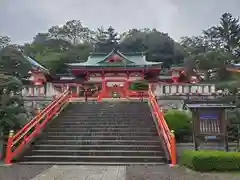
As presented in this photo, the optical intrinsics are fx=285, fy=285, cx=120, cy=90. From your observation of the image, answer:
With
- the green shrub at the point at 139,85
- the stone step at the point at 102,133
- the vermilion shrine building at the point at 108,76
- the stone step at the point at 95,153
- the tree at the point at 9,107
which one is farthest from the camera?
the vermilion shrine building at the point at 108,76

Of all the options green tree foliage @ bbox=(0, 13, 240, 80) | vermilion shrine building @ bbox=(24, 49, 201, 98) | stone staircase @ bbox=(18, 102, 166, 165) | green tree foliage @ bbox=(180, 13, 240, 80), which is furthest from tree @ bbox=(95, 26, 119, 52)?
stone staircase @ bbox=(18, 102, 166, 165)

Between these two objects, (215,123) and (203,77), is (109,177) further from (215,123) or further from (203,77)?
(203,77)

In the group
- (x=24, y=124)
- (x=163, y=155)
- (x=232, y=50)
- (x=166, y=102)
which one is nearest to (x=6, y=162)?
(x=24, y=124)

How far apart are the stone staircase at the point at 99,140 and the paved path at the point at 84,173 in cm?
86

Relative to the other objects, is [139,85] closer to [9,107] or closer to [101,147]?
[101,147]

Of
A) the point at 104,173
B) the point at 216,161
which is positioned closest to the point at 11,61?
the point at 104,173

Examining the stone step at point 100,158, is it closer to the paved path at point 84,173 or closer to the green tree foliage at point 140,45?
the paved path at point 84,173

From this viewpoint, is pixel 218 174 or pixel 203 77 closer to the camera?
pixel 218 174

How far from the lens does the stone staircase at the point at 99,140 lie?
10.1m

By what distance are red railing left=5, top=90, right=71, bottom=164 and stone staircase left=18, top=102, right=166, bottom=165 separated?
0.30 m

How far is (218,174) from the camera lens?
26.1 ft

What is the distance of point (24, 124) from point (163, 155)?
5.66 m

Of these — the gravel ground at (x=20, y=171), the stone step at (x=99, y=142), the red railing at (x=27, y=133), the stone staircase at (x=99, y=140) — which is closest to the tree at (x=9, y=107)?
the red railing at (x=27, y=133)

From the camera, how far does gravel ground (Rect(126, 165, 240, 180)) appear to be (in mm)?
7566
